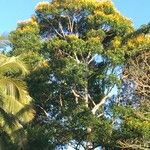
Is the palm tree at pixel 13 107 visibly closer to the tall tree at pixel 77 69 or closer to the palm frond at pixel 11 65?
the palm frond at pixel 11 65

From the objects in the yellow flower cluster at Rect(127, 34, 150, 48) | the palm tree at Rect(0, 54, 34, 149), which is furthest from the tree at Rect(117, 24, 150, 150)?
the palm tree at Rect(0, 54, 34, 149)

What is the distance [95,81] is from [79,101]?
3.89 ft

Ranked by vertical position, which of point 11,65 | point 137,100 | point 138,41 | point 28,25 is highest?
point 28,25

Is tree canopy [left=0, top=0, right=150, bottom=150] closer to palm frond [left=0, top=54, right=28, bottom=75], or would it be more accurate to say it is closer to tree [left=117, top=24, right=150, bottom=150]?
tree [left=117, top=24, right=150, bottom=150]

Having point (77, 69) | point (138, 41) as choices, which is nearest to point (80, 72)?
point (77, 69)

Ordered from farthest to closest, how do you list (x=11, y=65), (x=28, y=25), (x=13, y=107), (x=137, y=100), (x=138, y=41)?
(x=28, y=25)
(x=138, y=41)
(x=137, y=100)
(x=11, y=65)
(x=13, y=107)

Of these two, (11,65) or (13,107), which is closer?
(13,107)

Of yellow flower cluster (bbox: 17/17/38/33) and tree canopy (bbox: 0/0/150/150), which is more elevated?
yellow flower cluster (bbox: 17/17/38/33)

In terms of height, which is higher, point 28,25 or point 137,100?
point 28,25

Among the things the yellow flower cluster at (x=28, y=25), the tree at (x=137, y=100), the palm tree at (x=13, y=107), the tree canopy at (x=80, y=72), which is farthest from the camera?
the yellow flower cluster at (x=28, y=25)

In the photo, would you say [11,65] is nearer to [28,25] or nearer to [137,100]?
[137,100]

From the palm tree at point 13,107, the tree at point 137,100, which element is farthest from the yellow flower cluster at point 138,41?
the palm tree at point 13,107

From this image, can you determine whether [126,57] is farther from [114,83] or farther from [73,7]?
[73,7]

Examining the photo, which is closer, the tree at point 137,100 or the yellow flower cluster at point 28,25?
the tree at point 137,100
